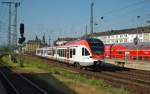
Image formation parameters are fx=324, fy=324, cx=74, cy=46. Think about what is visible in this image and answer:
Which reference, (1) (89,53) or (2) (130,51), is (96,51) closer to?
(1) (89,53)

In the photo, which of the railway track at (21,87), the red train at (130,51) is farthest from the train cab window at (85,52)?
the red train at (130,51)

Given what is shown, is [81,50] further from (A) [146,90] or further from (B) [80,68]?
(A) [146,90]

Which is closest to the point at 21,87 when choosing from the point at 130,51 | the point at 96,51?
the point at 96,51

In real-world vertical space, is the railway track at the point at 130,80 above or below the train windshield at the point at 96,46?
below

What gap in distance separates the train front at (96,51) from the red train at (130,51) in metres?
15.9

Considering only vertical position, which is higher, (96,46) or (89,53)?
(96,46)

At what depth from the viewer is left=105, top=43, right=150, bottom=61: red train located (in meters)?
47.2

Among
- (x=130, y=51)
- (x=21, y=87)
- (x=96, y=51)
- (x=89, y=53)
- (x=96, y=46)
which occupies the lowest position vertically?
(x=21, y=87)

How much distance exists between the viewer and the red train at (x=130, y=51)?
47.2 metres

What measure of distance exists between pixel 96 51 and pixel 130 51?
889 inches

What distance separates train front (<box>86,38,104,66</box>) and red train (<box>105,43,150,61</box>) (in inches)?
624

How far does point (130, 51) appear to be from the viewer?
51.2 meters

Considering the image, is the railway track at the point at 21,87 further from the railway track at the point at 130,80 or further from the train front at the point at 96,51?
the train front at the point at 96,51

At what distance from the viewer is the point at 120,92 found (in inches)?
588
